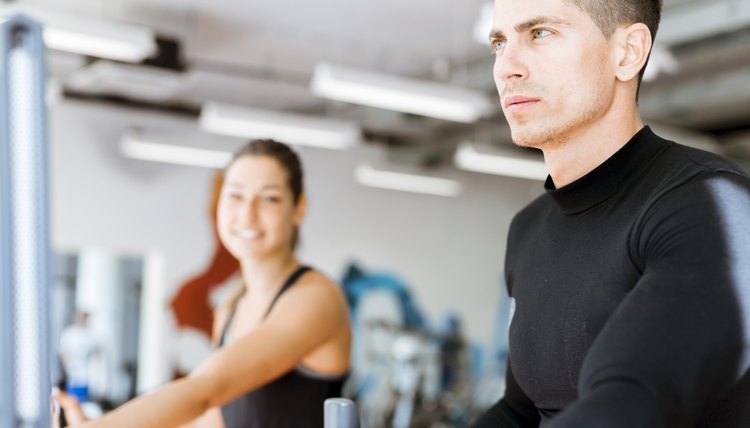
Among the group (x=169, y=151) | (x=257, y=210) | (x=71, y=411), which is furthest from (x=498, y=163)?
(x=71, y=411)

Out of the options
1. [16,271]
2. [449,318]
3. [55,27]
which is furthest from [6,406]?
[449,318]

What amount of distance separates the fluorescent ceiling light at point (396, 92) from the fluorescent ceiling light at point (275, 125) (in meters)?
1.04

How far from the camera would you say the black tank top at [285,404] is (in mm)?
2117

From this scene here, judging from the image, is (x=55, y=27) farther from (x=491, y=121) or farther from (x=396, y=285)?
(x=396, y=285)

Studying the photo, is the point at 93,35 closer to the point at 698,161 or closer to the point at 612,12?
the point at 612,12

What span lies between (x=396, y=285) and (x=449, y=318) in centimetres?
86

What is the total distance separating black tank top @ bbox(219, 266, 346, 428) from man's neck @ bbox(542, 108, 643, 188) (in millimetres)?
1026

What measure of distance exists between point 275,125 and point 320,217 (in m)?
3.19

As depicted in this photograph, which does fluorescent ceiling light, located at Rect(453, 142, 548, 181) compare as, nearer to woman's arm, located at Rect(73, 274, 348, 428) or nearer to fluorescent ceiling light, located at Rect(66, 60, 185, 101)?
fluorescent ceiling light, located at Rect(66, 60, 185, 101)

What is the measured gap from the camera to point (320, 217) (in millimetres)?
10234

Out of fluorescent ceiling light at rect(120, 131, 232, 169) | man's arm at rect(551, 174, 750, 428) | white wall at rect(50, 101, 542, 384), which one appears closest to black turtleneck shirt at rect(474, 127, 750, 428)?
man's arm at rect(551, 174, 750, 428)

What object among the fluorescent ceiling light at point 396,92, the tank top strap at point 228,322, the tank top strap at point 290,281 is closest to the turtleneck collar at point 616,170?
the tank top strap at point 290,281

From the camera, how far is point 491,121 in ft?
32.0

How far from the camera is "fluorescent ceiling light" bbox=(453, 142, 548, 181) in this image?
26.5 feet
